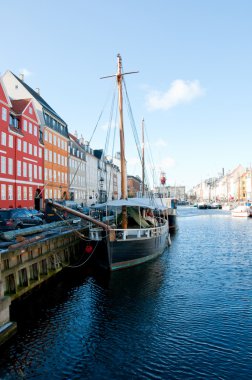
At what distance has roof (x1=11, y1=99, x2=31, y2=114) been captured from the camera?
4747 cm

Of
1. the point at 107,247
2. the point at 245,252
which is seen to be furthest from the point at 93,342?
the point at 245,252

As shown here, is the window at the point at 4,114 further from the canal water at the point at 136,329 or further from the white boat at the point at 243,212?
the white boat at the point at 243,212

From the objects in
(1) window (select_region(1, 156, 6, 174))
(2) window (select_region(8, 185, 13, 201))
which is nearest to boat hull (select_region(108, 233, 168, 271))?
(1) window (select_region(1, 156, 6, 174))

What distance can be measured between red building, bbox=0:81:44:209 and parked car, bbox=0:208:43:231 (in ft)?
46.5

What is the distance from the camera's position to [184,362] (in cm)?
945

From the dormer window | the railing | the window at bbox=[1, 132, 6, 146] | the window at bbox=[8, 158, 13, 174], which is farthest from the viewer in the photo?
the dormer window

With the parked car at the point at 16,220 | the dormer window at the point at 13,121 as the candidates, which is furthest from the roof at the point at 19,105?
Result: the parked car at the point at 16,220

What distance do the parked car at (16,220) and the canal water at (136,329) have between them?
8.00 m

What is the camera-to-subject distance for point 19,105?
48469 mm

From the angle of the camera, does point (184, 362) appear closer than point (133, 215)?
Yes

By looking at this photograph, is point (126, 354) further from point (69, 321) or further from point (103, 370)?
point (69, 321)

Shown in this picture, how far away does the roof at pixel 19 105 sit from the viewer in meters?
47.5

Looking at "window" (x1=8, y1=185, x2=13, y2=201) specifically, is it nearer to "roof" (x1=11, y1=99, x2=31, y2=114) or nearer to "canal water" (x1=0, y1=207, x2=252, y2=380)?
"roof" (x1=11, y1=99, x2=31, y2=114)

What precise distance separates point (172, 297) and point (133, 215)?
28.1ft
